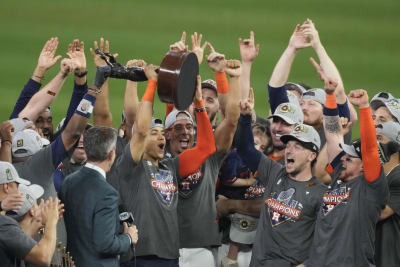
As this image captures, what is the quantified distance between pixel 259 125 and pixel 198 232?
800mm

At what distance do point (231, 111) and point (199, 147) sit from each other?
0.83ft

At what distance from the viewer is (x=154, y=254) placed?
4.07 meters

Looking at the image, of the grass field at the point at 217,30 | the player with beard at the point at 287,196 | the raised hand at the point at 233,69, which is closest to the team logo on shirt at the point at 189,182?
the player with beard at the point at 287,196

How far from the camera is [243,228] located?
15.4ft

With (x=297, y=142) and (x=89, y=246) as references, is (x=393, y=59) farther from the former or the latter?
(x=89, y=246)

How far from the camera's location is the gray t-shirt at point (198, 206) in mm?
4441

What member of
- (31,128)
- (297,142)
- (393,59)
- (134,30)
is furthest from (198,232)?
(393,59)

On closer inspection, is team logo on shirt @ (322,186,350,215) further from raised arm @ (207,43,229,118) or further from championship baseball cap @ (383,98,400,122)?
championship baseball cap @ (383,98,400,122)

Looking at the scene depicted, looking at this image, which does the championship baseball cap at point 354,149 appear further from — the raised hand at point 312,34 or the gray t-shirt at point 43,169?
the gray t-shirt at point 43,169

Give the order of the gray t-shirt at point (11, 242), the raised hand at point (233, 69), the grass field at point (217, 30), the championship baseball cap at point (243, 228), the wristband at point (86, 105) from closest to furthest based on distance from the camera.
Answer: the gray t-shirt at point (11, 242)
the wristband at point (86, 105)
the raised hand at point (233, 69)
the championship baseball cap at point (243, 228)
the grass field at point (217, 30)

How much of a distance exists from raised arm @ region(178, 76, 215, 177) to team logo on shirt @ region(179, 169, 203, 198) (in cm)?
7

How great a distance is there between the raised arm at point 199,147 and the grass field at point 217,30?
242cm

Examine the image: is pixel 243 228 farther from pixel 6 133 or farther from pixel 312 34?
pixel 6 133

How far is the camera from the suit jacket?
3648mm
